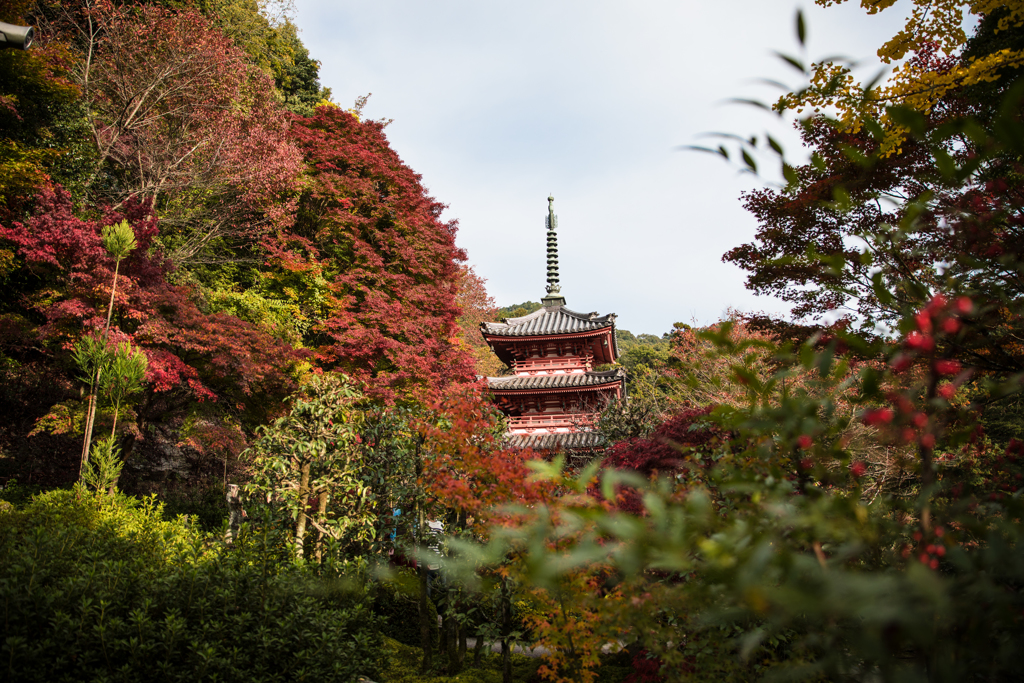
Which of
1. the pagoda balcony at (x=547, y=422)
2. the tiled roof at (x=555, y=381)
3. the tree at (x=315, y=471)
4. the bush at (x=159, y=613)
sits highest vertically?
the tiled roof at (x=555, y=381)

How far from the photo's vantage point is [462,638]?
6.41 m

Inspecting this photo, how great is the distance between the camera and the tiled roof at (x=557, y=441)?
13750 millimetres

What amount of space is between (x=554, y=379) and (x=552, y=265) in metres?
5.19

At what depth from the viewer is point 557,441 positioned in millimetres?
14258

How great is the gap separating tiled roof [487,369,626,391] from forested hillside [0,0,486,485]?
142 centimetres

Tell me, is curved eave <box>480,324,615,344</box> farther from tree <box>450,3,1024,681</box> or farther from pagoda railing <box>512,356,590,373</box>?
tree <box>450,3,1024,681</box>

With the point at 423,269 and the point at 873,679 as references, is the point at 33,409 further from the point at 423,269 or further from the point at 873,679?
the point at 873,679

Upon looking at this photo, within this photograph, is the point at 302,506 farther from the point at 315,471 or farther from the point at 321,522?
the point at 315,471

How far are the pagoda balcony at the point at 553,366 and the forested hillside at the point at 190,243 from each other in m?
2.03

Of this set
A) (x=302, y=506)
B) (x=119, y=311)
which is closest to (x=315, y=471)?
(x=302, y=506)

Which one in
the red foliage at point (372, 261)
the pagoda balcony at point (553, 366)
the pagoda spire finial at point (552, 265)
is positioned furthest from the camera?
the pagoda spire finial at point (552, 265)

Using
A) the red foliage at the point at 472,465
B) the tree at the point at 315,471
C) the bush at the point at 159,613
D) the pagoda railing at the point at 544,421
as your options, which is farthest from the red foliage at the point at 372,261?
the bush at the point at 159,613

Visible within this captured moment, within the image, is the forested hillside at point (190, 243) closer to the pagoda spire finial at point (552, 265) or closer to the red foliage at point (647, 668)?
the pagoda spire finial at point (552, 265)

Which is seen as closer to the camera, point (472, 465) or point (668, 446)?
point (472, 465)
